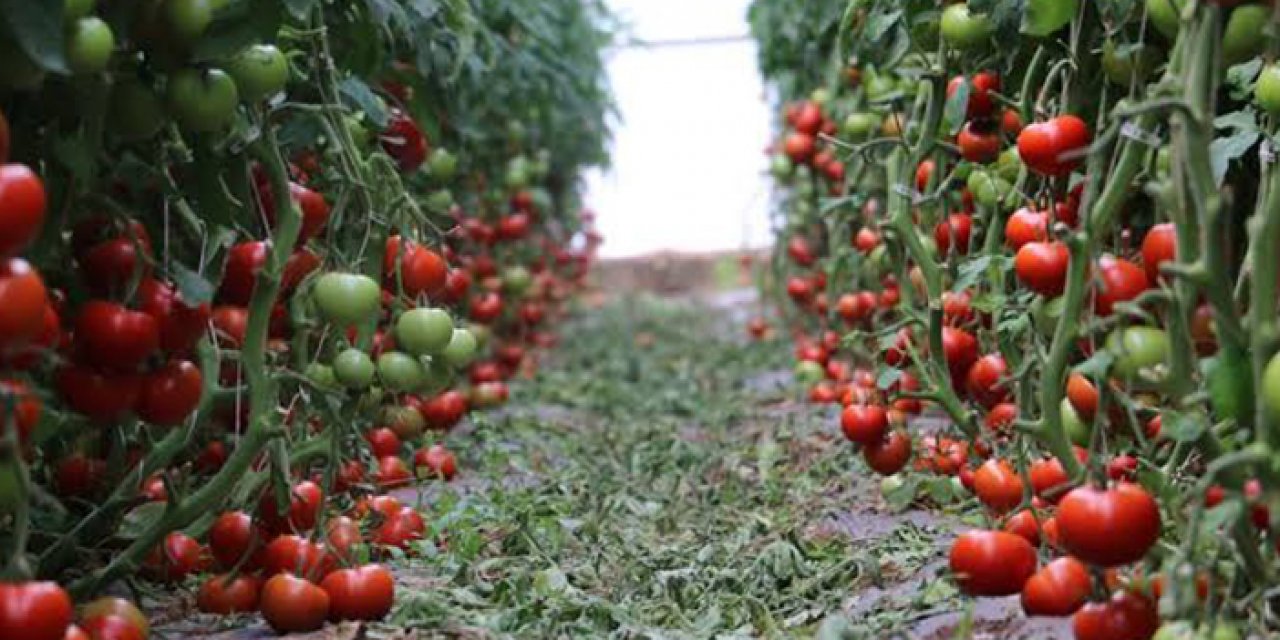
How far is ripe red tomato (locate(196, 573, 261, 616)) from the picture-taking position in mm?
2117

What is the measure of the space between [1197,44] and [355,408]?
1.26 m

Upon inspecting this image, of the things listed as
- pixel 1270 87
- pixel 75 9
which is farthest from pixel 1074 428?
pixel 75 9

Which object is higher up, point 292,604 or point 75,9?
point 75,9

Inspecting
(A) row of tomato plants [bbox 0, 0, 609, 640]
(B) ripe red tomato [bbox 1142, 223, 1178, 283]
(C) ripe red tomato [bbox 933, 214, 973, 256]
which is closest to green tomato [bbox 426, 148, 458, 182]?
(A) row of tomato plants [bbox 0, 0, 609, 640]

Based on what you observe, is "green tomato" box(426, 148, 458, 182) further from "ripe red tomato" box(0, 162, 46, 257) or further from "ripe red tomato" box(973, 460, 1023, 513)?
"ripe red tomato" box(0, 162, 46, 257)

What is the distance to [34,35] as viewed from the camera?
5.05ft

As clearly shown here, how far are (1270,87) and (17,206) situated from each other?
1453mm

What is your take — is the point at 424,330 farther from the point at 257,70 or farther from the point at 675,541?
the point at 675,541

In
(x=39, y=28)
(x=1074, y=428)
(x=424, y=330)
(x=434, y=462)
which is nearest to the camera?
(x=39, y=28)

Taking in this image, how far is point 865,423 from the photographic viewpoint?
9.27 feet

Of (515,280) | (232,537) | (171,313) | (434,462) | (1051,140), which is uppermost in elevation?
(1051,140)

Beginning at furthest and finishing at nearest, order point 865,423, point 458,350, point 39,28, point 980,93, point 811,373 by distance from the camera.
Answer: point 811,373
point 865,423
point 980,93
point 458,350
point 39,28

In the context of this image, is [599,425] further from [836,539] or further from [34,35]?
[34,35]

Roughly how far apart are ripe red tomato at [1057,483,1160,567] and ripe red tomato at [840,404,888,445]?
119 cm
